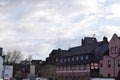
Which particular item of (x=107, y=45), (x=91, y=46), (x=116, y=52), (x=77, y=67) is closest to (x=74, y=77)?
(x=77, y=67)

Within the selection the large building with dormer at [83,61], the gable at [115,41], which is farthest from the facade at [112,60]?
the large building with dormer at [83,61]

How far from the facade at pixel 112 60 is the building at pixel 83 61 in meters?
2.71

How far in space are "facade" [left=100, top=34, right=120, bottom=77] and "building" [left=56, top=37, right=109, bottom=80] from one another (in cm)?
271

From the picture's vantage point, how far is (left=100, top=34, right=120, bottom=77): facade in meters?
95.9

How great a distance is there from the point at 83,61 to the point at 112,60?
18.2m

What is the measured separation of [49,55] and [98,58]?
60.6 m

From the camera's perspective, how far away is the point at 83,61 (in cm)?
11462

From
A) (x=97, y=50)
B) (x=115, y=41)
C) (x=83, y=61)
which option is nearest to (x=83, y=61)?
(x=83, y=61)

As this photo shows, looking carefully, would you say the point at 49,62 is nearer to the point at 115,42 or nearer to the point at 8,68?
the point at 8,68

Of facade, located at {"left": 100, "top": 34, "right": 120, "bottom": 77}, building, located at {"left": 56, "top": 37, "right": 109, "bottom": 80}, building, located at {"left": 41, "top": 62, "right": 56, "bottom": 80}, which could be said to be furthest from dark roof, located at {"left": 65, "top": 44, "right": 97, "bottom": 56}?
building, located at {"left": 41, "top": 62, "right": 56, "bottom": 80}

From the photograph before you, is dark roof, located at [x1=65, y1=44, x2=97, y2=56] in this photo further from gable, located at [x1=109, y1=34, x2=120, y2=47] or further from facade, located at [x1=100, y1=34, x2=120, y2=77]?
gable, located at [x1=109, y1=34, x2=120, y2=47]

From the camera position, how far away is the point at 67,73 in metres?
127

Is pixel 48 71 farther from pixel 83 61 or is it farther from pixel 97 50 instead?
pixel 97 50

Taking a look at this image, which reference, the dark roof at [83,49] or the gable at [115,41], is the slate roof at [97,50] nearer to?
the dark roof at [83,49]
